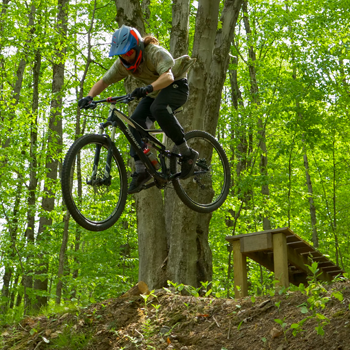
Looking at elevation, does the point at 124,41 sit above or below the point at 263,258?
above

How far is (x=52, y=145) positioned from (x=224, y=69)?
17.4ft

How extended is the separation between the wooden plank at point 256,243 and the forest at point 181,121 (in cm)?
76

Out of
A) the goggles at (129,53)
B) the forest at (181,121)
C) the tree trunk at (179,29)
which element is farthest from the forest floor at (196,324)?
the tree trunk at (179,29)

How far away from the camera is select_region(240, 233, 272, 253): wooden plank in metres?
5.87

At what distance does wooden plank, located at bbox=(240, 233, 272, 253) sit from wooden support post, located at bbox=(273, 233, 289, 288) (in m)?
0.09

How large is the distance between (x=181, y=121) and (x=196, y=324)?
319cm

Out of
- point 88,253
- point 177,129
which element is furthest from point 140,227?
point 88,253

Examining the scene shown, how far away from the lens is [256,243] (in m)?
6.02

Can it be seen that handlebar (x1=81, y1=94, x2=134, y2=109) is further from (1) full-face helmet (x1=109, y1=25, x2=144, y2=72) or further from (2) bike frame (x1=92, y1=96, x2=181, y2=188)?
(1) full-face helmet (x1=109, y1=25, x2=144, y2=72)

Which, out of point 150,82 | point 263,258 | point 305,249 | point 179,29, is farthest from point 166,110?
point 263,258

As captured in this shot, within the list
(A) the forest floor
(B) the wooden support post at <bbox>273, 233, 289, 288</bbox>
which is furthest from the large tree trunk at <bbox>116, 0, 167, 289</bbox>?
(B) the wooden support post at <bbox>273, 233, 289, 288</bbox>

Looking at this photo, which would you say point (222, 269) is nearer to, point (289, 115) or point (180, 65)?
point (289, 115)

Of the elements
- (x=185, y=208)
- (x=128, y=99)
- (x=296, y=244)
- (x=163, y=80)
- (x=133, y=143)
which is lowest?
(x=296, y=244)

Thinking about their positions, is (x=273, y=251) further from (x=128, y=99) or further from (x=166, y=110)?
(x=128, y=99)
